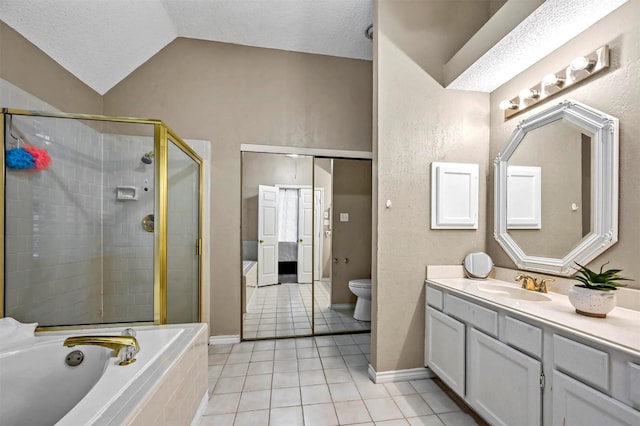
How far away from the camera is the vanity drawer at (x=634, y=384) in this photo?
2.77ft

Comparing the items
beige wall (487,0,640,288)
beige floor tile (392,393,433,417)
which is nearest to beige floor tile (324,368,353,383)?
beige floor tile (392,393,433,417)

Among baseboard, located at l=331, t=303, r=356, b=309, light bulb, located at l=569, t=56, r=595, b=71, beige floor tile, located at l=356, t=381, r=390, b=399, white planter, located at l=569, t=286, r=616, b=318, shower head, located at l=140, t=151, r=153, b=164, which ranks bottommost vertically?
beige floor tile, located at l=356, t=381, r=390, b=399

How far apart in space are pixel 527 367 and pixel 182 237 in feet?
7.66

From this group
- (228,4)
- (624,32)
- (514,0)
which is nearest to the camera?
(624,32)

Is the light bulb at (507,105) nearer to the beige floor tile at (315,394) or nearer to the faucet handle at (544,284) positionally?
the faucet handle at (544,284)

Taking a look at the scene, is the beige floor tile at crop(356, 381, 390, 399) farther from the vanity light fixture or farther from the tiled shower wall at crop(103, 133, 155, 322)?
the vanity light fixture

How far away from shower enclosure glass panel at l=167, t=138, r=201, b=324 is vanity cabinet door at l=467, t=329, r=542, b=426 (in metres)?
2.01

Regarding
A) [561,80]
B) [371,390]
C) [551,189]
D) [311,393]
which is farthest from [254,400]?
[561,80]

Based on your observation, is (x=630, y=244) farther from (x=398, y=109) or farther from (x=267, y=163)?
(x=267, y=163)

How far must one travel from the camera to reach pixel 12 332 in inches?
55.0

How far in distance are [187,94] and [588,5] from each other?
9.82ft

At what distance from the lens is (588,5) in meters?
1.34

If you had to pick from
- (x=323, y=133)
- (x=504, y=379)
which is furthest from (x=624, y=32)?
(x=323, y=133)

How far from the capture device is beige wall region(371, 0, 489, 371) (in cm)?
201
